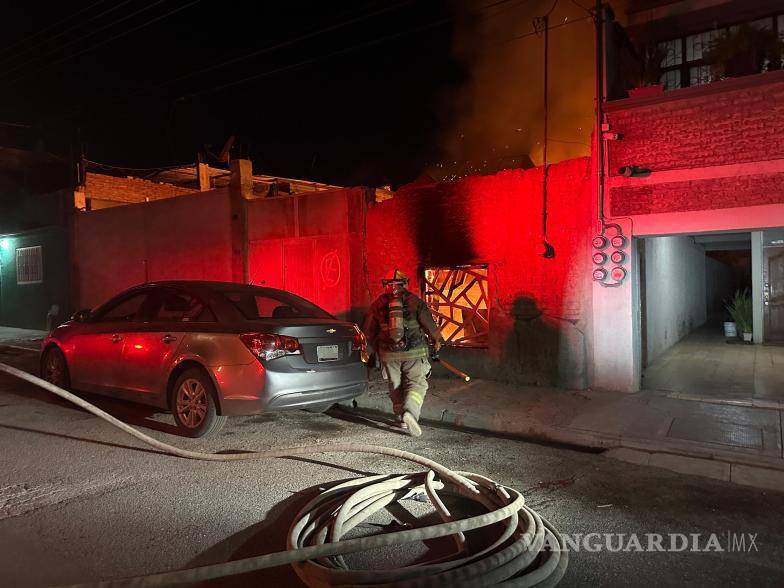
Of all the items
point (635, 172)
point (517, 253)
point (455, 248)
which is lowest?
point (517, 253)

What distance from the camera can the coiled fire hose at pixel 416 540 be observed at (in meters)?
2.83

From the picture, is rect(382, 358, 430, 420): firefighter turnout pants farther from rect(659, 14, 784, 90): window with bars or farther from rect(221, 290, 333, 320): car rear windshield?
rect(659, 14, 784, 90): window with bars

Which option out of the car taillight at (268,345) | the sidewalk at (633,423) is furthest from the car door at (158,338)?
the sidewalk at (633,423)

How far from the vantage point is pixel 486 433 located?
21.6ft

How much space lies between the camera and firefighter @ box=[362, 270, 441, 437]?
6.37 m

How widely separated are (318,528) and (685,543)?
7.49 ft

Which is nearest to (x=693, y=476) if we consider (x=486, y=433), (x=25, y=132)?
(x=486, y=433)

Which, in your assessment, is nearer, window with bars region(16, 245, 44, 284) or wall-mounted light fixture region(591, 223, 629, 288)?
wall-mounted light fixture region(591, 223, 629, 288)

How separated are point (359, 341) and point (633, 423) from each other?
320 cm

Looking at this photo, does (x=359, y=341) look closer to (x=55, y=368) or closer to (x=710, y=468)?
(x=710, y=468)

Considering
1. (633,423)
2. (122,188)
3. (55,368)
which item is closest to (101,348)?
(55,368)

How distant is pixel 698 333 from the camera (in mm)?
16406

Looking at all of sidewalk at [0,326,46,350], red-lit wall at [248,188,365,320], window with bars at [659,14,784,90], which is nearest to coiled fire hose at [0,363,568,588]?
red-lit wall at [248,188,365,320]

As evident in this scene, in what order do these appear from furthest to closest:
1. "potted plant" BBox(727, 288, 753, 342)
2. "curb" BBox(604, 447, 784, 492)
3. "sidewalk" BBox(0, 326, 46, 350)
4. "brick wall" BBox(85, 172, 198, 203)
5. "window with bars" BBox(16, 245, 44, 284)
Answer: "window with bars" BBox(16, 245, 44, 284) → "brick wall" BBox(85, 172, 198, 203) → "sidewalk" BBox(0, 326, 46, 350) → "potted plant" BBox(727, 288, 753, 342) → "curb" BBox(604, 447, 784, 492)
